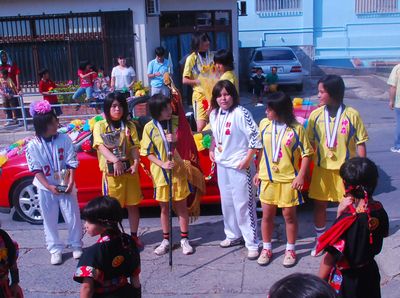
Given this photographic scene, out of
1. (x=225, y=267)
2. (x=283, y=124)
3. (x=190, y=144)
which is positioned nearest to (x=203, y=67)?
(x=190, y=144)

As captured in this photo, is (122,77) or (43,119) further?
(122,77)

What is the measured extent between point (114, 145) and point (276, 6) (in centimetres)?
2029

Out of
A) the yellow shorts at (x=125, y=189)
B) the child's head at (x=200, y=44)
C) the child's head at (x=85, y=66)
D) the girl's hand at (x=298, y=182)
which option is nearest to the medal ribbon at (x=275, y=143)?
the girl's hand at (x=298, y=182)

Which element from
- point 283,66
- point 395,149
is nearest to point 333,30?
point 283,66

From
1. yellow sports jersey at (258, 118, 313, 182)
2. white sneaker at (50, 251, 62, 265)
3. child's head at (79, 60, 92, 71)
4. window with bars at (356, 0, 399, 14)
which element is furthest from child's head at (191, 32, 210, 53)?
window with bars at (356, 0, 399, 14)

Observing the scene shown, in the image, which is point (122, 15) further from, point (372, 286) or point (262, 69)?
point (372, 286)

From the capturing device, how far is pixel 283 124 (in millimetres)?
4953

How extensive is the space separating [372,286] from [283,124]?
201 centimetres

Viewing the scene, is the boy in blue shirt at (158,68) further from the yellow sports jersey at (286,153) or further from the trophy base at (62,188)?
the yellow sports jersey at (286,153)

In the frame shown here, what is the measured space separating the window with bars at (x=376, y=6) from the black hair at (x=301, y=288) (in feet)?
78.5

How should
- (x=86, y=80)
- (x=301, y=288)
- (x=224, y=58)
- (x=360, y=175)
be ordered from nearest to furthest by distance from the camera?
(x=301, y=288) < (x=360, y=175) < (x=224, y=58) < (x=86, y=80)

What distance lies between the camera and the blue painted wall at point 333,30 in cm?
2397

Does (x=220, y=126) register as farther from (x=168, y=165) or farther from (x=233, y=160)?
(x=168, y=165)

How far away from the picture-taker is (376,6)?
24016mm
